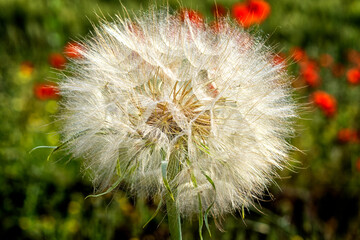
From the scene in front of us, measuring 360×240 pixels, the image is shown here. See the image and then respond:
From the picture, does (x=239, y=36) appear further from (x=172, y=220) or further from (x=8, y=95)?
(x=8, y=95)

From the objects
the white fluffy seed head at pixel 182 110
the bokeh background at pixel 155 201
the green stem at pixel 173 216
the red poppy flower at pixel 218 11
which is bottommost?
the bokeh background at pixel 155 201

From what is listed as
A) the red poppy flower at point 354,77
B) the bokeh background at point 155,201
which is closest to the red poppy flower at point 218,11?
the bokeh background at point 155,201

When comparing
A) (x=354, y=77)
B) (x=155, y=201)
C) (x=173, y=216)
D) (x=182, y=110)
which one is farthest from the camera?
(x=354, y=77)

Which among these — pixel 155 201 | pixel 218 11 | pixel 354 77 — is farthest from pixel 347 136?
pixel 155 201

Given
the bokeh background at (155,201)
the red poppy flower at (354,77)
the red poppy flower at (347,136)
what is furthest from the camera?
the red poppy flower at (354,77)

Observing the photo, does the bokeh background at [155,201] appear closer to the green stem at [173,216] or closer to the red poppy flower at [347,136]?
the red poppy flower at [347,136]

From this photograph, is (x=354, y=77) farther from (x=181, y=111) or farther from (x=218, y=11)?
(x=181, y=111)

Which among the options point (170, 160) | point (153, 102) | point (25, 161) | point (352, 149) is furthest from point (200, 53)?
point (352, 149)

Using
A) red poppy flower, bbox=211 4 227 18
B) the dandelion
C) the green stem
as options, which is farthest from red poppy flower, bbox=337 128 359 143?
the green stem
